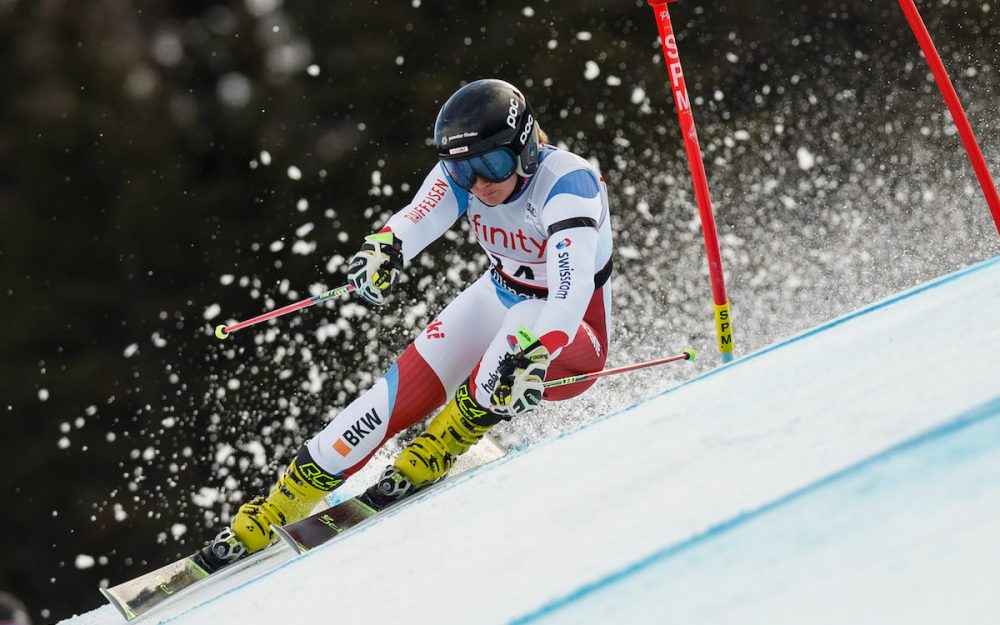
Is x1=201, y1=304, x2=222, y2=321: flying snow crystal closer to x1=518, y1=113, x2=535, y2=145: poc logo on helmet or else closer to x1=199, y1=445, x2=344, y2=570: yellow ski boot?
x1=199, y1=445, x2=344, y2=570: yellow ski boot

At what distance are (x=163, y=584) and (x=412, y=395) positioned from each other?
0.79 meters

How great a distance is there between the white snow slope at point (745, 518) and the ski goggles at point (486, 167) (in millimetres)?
893

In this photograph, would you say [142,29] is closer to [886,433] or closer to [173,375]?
[173,375]

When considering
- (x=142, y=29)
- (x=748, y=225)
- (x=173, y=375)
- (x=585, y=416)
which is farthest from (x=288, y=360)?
(x=748, y=225)

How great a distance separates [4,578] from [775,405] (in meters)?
8.39

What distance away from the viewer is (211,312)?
8258 mm

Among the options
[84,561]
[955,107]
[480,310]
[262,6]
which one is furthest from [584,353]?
[84,561]

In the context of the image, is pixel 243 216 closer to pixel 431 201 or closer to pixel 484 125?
pixel 431 201

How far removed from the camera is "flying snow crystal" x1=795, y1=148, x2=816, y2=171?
9.58 m

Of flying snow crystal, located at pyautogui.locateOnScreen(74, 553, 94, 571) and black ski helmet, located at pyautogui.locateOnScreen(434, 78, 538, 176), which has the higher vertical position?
black ski helmet, located at pyautogui.locateOnScreen(434, 78, 538, 176)

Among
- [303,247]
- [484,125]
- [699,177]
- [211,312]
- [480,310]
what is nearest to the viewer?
[484,125]

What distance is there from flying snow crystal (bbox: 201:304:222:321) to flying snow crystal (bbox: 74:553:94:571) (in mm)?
2216

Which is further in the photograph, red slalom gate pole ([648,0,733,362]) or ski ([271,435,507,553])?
red slalom gate pole ([648,0,733,362])

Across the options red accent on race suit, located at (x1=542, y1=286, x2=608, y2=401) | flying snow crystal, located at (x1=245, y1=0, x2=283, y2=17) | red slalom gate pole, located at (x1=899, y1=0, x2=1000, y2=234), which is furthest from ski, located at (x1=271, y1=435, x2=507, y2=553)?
flying snow crystal, located at (x1=245, y1=0, x2=283, y2=17)
